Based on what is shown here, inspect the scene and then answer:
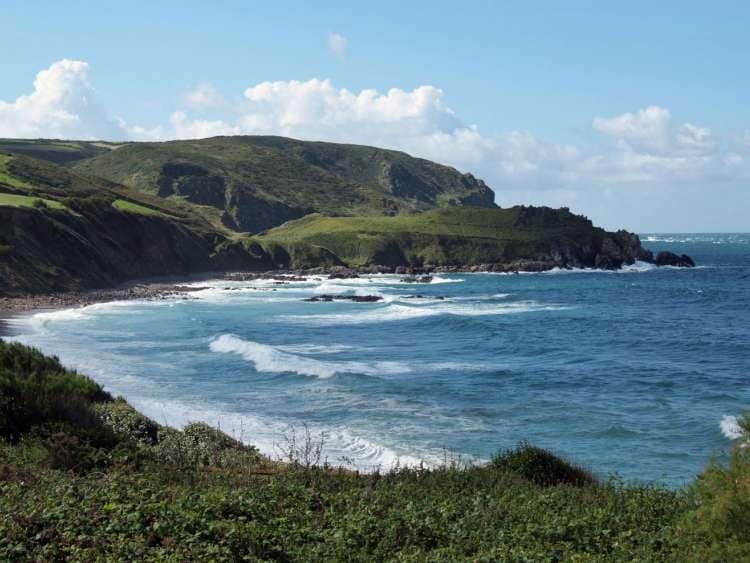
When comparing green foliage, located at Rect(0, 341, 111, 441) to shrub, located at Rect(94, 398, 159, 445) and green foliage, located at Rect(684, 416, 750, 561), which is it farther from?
green foliage, located at Rect(684, 416, 750, 561)

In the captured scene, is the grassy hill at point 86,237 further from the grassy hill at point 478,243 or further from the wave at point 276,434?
the wave at point 276,434

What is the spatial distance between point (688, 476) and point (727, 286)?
274 feet

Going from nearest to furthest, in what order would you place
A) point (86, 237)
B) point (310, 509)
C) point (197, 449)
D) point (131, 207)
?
point (310, 509), point (197, 449), point (86, 237), point (131, 207)

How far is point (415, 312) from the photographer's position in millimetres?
68375

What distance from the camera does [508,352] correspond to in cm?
4641

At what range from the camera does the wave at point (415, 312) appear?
63812mm

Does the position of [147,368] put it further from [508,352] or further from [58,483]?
Answer: [58,483]

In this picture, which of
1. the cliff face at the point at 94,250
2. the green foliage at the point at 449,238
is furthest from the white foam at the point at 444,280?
the cliff face at the point at 94,250

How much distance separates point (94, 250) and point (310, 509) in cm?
8153

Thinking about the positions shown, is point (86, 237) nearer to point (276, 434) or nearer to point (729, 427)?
point (276, 434)

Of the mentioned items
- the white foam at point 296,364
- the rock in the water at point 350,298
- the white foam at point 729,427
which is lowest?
the white foam at point 729,427

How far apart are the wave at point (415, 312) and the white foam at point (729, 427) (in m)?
35.8

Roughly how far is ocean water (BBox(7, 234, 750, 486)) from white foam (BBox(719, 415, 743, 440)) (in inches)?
4.1

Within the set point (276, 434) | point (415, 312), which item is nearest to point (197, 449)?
point (276, 434)
